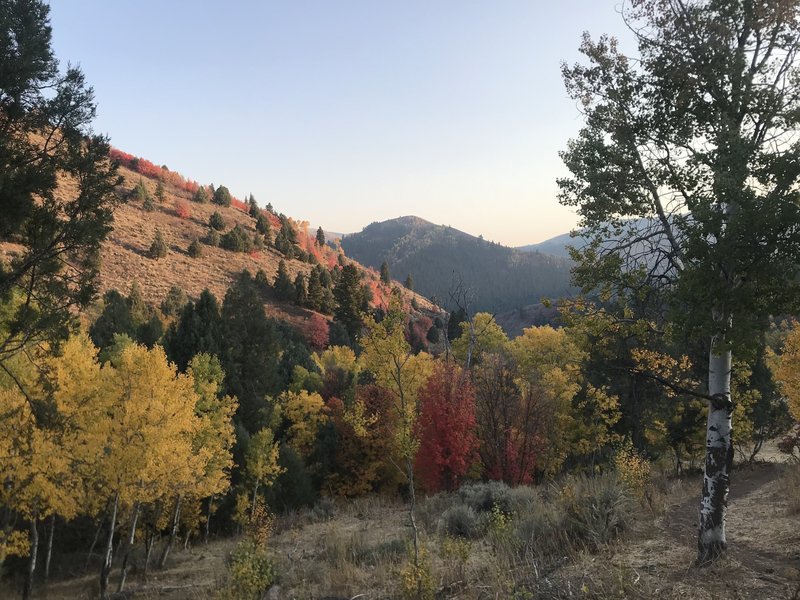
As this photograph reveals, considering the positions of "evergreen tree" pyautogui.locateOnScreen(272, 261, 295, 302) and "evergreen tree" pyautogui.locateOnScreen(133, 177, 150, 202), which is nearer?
"evergreen tree" pyautogui.locateOnScreen(272, 261, 295, 302)

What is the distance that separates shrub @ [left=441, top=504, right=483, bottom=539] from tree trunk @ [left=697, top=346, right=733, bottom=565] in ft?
18.1

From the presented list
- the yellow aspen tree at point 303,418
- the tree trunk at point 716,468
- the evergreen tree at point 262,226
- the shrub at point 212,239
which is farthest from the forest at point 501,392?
the evergreen tree at point 262,226

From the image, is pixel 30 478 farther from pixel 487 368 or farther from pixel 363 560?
pixel 487 368

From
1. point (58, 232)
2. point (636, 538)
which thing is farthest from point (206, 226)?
point (636, 538)

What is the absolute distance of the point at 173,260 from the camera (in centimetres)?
7906

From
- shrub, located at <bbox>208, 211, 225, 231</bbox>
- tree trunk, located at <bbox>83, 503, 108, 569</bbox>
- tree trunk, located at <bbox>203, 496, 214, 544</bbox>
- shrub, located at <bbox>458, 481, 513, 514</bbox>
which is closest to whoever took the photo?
shrub, located at <bbox>458, 481, 513, 514</bbox>

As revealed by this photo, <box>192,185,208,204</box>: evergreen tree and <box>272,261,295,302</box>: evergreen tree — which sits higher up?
<box>192,185,208,204</box>: evergreen tree

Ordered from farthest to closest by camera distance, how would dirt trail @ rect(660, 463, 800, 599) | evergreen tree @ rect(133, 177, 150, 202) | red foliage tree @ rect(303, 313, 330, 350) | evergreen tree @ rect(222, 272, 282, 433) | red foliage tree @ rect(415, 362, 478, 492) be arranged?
1. evergreen tree @ rect(133, 177, 150, 202)
2. red foliage tree @ rect(303, 313, 330, 350)
3. evergreen tree @ rect(222, 272, 282, 433)
4. red foliage tree @ rect(415, 362, 478, 492)
5. dirt trail @ rect(660, 463, 800, 599)

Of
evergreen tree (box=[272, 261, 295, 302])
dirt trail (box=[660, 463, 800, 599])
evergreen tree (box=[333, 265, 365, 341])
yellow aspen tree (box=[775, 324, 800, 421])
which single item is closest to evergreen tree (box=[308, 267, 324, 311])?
evergreen tree (box=[272, 261, 295, 302])

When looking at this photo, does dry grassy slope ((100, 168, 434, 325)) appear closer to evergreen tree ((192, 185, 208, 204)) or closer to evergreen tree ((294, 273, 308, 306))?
evergreen tree ((294, 273, 308, 306))

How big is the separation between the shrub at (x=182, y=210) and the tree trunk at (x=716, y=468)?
104 metres

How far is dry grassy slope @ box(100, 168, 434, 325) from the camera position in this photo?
69.1 metres

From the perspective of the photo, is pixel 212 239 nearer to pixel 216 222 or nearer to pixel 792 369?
pixel 216 222

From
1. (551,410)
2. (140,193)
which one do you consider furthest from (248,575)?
(140,193)
